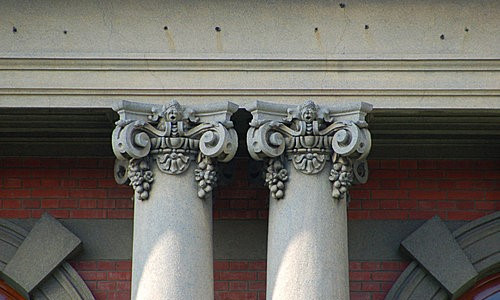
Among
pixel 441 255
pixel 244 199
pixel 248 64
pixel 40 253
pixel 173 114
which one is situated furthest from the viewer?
pixel 244 199

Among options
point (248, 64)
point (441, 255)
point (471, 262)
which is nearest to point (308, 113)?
point (248, 64)

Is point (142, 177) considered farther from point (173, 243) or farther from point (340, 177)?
point (340, 177)

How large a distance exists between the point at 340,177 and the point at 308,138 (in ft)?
1.22

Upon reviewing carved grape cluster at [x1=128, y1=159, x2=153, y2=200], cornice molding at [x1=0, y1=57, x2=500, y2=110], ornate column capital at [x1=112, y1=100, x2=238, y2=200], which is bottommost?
carved grape cluster at [x1=128, y1=159, x2=153, y2=200]

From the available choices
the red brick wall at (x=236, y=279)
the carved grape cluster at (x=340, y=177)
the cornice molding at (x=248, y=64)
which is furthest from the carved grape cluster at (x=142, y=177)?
the red brick wall at (x=236, y=279)

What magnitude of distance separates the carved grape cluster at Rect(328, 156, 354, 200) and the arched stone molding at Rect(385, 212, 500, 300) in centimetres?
153

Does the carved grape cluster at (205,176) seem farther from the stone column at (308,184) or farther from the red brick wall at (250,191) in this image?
the red brick wall at (250,191)

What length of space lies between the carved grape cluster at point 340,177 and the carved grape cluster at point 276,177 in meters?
0.35

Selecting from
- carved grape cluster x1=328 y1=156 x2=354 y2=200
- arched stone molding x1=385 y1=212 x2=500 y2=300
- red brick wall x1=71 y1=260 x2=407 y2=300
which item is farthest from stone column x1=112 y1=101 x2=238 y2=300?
arched stone molding x1=385 y1=212 x2=500 y2=300

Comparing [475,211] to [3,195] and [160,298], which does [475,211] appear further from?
[3,195]

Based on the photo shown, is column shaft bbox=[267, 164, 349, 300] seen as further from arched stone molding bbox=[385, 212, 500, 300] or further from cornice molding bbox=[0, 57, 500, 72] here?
arched stone molding bbox=[385, 212, 500, 300]

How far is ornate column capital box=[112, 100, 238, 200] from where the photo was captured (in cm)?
850

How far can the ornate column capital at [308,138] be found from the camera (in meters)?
8.52

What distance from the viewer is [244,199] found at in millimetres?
9914
